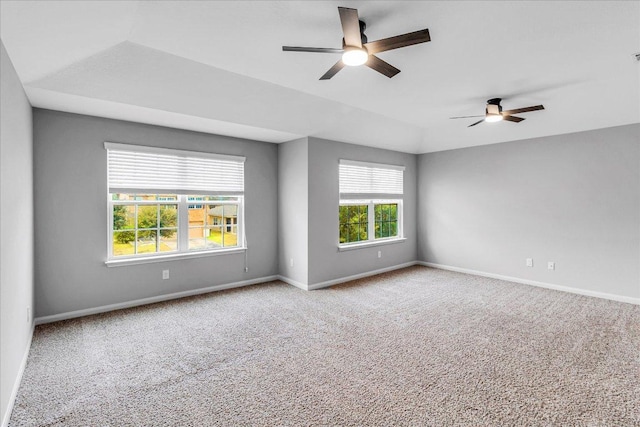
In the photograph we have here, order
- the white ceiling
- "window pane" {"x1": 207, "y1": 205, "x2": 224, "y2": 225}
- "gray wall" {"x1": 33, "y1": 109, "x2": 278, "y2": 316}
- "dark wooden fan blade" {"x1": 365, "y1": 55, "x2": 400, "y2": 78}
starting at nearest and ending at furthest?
the white ceiling, "dark wooden fan blade" {"x1": 365, "y1": 55, "x2": 400, "y2": 78}, "gray wall" {"x1": 33, "y1": 109, "x2": 278, "y2": 316}, "window pane" {"x1": 207, "y1": 205, "x2": 224, "y2": 225}

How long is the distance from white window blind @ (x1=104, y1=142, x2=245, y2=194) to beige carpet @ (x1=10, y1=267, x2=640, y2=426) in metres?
1.56

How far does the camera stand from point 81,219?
147 inches

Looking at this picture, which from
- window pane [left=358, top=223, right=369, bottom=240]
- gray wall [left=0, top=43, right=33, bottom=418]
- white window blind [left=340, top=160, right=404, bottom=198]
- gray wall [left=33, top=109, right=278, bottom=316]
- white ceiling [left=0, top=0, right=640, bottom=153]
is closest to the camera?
gray wall [left=0, top=43, right=33, bottom=418]

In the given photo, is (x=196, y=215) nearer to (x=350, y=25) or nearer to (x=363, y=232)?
(x=363, y=232)

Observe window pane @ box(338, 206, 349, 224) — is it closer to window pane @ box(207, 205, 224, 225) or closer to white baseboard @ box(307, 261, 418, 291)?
white baseboard @ box(307, 261, 418, 291)

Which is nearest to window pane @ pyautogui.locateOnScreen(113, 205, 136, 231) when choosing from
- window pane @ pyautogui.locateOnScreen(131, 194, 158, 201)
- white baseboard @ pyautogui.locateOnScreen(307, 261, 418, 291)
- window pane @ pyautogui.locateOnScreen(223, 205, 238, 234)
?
window pane @ pyautogui.locateOnScreen(131, 194, 158, 201)

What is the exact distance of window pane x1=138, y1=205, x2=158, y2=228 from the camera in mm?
4230

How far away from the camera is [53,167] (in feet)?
11.6

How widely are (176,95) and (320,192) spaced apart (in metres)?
2.46

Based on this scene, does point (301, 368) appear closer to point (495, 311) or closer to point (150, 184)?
point (495, 311)

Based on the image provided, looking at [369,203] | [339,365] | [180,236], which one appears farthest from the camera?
[369,203]

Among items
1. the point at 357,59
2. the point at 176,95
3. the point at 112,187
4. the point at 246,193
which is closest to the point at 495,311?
the point at 357,59

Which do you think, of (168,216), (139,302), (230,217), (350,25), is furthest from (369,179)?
(139,302)

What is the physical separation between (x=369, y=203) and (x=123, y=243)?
13.1ft
